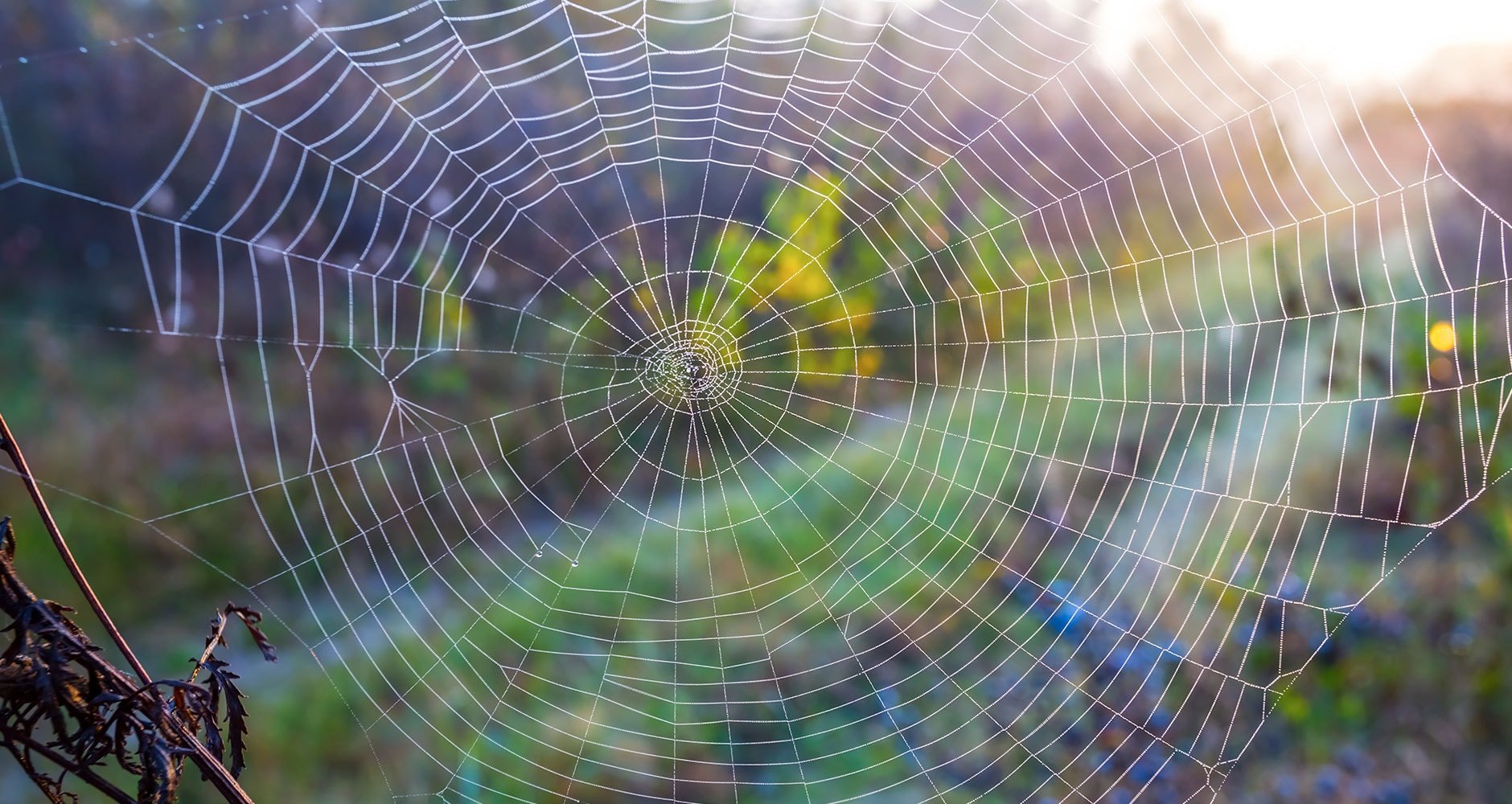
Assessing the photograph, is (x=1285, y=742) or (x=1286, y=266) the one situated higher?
(x=1286, y=266)

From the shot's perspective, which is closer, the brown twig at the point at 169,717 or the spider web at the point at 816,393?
the brown twig at the point at 169,717

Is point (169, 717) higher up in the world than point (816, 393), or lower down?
higher up

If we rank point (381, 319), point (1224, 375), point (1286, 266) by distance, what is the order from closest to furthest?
1. point (1286, 266)
2. point (1224, 375)
3. point (381, 319)

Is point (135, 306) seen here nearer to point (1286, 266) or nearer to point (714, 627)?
point (714, 627)

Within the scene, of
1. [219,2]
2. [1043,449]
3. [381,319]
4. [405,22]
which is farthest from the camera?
[219,2]

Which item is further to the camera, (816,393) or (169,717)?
(816,393)

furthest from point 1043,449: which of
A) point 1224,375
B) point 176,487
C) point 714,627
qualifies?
point 176,487

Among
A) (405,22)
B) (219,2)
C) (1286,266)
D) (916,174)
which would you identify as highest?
(219,2)

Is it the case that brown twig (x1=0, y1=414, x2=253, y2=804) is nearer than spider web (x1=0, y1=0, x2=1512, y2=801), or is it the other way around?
brown twig (x1=0, y1=414, x2=253, y2=804)
